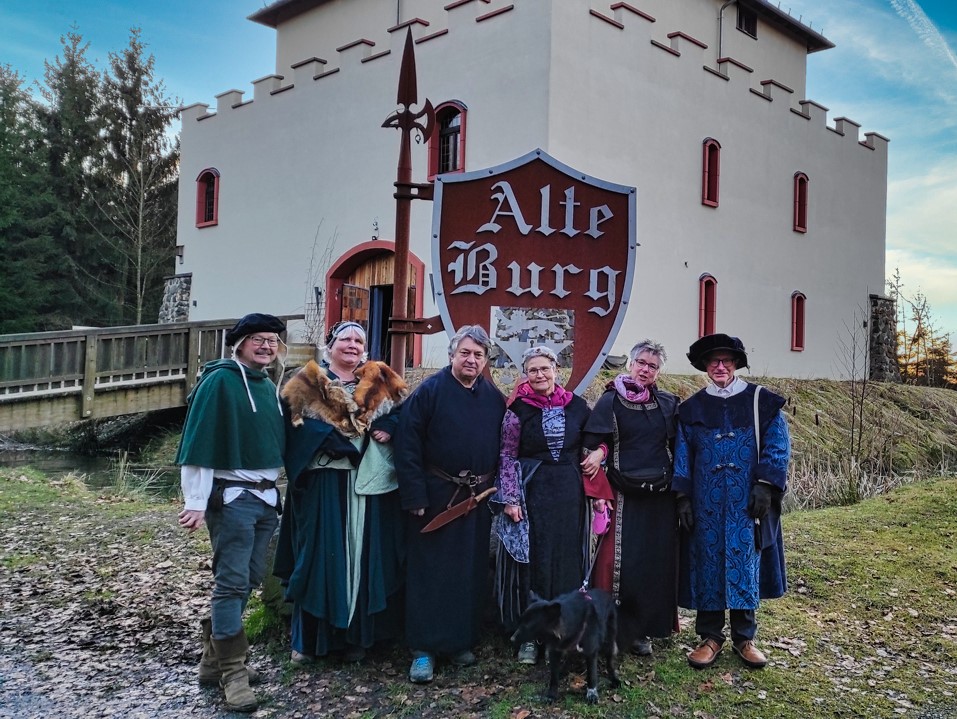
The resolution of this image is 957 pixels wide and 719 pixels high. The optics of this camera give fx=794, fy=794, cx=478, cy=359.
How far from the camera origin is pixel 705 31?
16.4 meters

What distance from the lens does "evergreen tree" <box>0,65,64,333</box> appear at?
25047mm

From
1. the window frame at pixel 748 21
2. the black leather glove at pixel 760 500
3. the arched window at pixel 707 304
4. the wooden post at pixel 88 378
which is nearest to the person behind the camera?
the black leather glove at pixel 760 500

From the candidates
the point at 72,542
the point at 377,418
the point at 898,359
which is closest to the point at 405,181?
the point at 377,418

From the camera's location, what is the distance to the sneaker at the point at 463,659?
13.1 ft

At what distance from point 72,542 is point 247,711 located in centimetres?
400

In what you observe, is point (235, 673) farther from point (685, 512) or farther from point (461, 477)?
point (685, 512)

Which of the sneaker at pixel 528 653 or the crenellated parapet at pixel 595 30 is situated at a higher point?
the crenellated parapet at pixel 595 30

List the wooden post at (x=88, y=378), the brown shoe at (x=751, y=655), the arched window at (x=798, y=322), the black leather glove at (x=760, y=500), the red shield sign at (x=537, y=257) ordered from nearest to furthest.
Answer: the black leather glove at (x=760, y=500) → the brown shoe at (x=751, y=655) → the red shield sign at (x=537, y=257) → the wooden post at (x=88, y=378) → the arched window at (x=798, y=322)

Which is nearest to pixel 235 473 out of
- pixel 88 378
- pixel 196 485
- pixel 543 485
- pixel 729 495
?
pixel 196 485

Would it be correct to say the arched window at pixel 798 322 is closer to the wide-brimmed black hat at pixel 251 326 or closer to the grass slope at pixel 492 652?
the grass slope at pixel 492 652

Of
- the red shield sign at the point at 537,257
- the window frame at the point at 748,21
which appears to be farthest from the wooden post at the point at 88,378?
the window frame at the point at 748,21

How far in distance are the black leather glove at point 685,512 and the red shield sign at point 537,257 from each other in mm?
988

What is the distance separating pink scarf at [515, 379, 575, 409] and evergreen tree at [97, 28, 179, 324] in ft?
82.9

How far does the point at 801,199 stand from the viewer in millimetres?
16859
